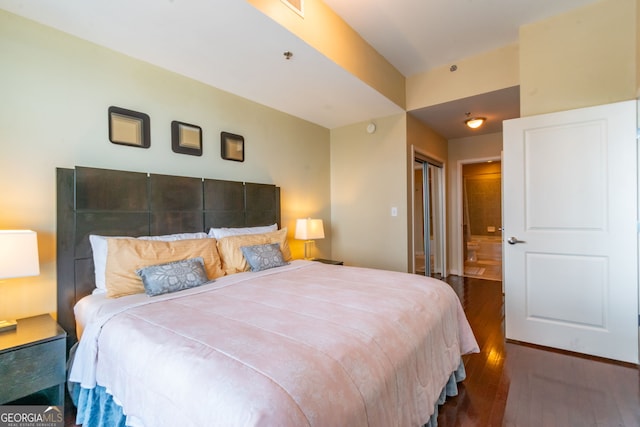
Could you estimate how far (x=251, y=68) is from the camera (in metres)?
2.54

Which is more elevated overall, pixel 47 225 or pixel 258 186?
pixel 258 186

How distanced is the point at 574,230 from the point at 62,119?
13.0ft

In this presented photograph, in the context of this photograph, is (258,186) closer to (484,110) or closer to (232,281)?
(232,281)

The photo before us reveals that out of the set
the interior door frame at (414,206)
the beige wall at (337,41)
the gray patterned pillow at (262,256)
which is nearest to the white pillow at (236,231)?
the gray patterned pillow at (262,256)

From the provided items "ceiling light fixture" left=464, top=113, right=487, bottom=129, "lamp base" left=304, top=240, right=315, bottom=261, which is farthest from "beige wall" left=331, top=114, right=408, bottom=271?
"ceiling light fixture" left=464, top=113, right=487, bottom=129

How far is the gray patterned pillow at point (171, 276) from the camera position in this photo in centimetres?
184

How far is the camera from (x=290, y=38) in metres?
2.11

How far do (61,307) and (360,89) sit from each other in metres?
3.02

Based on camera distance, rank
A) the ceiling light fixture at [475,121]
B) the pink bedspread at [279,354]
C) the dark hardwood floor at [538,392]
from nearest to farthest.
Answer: the pink bedspread at [279,354]
the dark hardwood floor at [538,392]
the ceiling light fixture at [475,121]

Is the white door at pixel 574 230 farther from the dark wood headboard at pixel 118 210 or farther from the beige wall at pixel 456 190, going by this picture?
the dark wood headboard at pixel 118 210

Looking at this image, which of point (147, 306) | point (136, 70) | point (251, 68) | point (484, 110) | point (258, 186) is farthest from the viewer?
point (484, 110)

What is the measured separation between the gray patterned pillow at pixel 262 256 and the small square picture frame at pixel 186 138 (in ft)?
3.38

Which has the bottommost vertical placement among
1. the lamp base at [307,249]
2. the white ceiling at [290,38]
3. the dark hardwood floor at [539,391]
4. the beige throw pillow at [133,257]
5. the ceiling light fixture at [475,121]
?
the dark hardwood floor at [539,391]

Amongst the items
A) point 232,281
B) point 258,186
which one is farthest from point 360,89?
point 232,281
